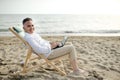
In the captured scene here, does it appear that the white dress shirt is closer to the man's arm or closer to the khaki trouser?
the man's arm

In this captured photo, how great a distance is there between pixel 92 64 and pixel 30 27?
6.89ft

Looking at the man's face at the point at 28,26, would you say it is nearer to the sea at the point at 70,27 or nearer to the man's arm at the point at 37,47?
the man's arm at the point at 37,47

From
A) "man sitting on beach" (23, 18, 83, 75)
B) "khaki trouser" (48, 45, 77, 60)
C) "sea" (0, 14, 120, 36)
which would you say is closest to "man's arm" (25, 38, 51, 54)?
"man sitting on beach" (23, 18, 83, 75)

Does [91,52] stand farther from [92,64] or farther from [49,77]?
[49,77]

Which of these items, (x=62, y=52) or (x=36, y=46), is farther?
(x=62, y=52)

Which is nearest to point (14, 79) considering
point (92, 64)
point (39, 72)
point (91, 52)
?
point (39, 72)

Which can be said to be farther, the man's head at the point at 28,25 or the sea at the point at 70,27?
the sea at the point at 70,27

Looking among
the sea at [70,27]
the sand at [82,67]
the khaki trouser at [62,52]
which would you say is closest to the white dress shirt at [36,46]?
the khaki trouser at [62,52]

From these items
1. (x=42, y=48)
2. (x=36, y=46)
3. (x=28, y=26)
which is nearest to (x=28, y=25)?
(x=28, y=26)

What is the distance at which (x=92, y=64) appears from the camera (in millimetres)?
5883

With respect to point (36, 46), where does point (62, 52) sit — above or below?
below

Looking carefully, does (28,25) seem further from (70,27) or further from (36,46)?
(70,27)

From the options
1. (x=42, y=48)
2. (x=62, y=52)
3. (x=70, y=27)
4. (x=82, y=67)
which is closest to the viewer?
(x=42, y=48)

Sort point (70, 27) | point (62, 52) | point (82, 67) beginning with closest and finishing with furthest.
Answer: point (62, 52) < point (82, 67) < point (70, 27)
